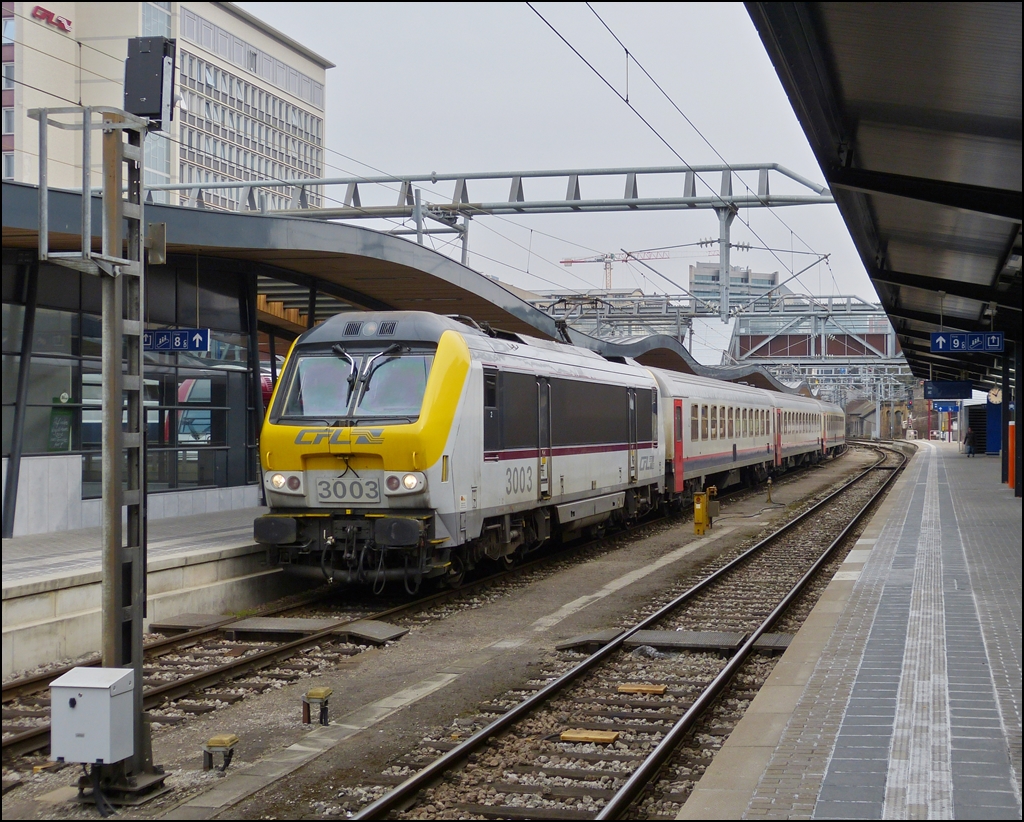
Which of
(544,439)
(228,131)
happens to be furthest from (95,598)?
(228,131)

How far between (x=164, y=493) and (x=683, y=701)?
10.6m

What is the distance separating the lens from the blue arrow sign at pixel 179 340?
534 inches

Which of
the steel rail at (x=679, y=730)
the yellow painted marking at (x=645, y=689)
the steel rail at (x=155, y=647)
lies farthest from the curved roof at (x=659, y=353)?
the yellow painted marking at (x=645, y=689)

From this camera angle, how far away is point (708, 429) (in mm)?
25703

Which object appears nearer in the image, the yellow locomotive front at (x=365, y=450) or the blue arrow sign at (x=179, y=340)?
the yellow locomotive front at (x=365, y=450)

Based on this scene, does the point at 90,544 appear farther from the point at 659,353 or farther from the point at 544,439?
the point at 659,353

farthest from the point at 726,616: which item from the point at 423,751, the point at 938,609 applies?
the point at 423,751

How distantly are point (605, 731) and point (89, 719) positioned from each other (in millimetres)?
3321

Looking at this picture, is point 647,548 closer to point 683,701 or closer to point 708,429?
point 708,429

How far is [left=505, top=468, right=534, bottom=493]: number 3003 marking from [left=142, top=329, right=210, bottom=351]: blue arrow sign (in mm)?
4107

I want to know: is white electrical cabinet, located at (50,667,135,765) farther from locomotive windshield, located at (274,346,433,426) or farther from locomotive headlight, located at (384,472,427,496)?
locomotive windshield, located at (274,346,433,426)

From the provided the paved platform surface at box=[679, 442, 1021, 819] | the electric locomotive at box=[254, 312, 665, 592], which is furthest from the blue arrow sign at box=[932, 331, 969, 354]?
the electric locomotive at box=[254, 312, 665, 592]

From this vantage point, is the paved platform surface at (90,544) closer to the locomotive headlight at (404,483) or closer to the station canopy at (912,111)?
the locomotive headlight at (404,483)

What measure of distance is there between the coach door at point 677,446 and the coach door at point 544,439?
7633 mm
